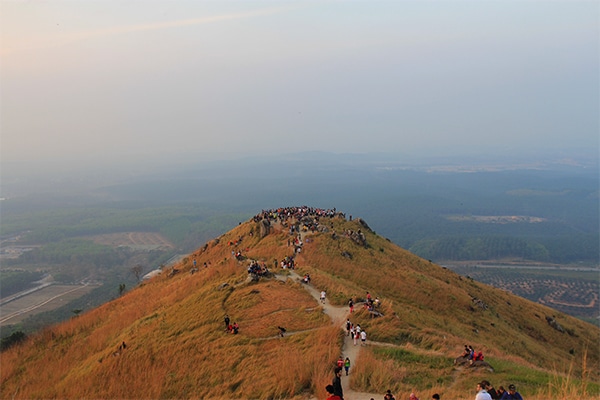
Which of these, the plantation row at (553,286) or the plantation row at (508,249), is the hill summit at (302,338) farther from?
the plantation row at (508,249)

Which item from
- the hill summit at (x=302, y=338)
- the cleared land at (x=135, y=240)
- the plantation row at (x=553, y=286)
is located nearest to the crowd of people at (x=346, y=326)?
the hill summit at (x=302, y=338)

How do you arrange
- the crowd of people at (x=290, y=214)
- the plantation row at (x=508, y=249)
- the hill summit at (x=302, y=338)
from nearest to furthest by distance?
the hill summit at (x=302, y=338), the crowd of people at (x=290, y=214), the plantation row at (x=508, y=249)

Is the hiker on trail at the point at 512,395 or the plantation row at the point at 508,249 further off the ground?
the hiker on trail at the point at 512,395

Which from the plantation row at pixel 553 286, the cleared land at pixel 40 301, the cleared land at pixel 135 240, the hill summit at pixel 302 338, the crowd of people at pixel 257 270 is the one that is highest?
the crowd of people at pixel 257 270

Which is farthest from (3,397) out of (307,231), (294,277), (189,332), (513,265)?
(513,265)

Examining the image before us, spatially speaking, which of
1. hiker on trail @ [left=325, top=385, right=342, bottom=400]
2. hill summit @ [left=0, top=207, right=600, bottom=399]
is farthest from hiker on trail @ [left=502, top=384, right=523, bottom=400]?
hiker on trail @ [left=325, top=385, right=342, bottom=400]

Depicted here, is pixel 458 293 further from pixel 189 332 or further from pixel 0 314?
pixel 0 314

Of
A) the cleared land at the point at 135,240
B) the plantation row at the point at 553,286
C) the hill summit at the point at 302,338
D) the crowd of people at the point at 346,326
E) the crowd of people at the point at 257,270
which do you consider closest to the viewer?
the crowd of people at the point at 346,326
